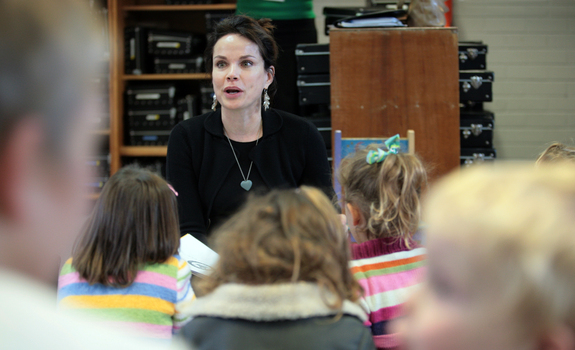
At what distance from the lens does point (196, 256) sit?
1479mm

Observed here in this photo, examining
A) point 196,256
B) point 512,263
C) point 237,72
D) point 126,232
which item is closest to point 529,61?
point 237,72

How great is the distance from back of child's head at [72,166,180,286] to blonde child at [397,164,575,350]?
808 millimetres

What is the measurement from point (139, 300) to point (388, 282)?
0.59m

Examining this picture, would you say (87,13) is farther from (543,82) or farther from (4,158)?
(543,82)

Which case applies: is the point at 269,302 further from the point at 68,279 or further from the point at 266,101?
the point at 266,101

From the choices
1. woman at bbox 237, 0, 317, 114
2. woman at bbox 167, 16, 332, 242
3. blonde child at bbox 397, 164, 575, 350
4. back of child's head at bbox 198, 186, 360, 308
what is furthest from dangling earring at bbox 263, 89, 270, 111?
blonde child at bbox 397, 164, 575, 350

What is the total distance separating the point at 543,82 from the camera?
3.81 m

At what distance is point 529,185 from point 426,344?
21 cm

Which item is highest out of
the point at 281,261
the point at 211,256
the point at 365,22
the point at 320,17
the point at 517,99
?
the point at 320,17

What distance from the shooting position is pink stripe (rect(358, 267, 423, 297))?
125cm

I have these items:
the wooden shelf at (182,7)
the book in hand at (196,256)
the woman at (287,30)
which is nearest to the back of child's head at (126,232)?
the book in hand at (196,256)

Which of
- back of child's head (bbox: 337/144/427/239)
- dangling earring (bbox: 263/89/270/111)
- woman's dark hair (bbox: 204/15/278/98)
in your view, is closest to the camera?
back of child's head (bbox: 337/144/427/239)

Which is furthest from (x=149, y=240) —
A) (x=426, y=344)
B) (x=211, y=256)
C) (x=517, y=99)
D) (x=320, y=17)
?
(x=517, y=99)

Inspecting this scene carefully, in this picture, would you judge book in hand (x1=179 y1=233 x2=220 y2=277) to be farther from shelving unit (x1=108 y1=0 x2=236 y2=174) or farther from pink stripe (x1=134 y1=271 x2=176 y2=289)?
shelving unit (x1=108 y1=0 x2=236 y2=174)
